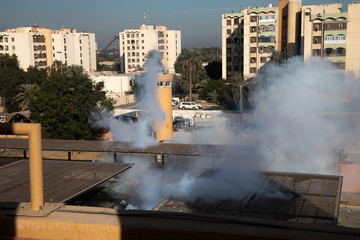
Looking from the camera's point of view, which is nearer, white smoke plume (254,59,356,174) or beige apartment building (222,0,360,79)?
white smoke plume (254,59,356,174)

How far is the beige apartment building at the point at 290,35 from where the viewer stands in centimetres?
4359

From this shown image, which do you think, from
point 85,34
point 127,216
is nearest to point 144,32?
point 85,34

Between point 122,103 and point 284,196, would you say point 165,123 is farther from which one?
point 122,103

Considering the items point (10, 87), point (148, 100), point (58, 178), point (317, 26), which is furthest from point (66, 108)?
point (317, 26)

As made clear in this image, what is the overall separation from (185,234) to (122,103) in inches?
2011

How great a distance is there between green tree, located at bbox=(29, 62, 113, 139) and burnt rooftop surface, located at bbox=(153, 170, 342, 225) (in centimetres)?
2018

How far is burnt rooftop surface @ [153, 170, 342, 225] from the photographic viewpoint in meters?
9.70

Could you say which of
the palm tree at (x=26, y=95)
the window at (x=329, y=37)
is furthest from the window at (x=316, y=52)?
the palm tree at (x=26, y=95)

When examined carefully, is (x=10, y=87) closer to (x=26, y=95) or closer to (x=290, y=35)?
(x=26, y=95)

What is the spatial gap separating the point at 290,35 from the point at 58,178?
47.9 m

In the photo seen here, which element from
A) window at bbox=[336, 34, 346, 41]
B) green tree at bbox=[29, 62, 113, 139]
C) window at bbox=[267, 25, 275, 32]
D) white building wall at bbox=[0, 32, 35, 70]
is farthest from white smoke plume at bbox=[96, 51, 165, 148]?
white building wall at bbox=[0, 32, 35, 70]

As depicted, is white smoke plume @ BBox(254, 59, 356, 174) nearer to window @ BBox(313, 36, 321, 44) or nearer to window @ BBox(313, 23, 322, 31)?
window @ BBox(313, 36, 321, 44)

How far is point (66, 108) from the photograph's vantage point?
29.7m

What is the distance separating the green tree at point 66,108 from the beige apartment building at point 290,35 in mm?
22767
